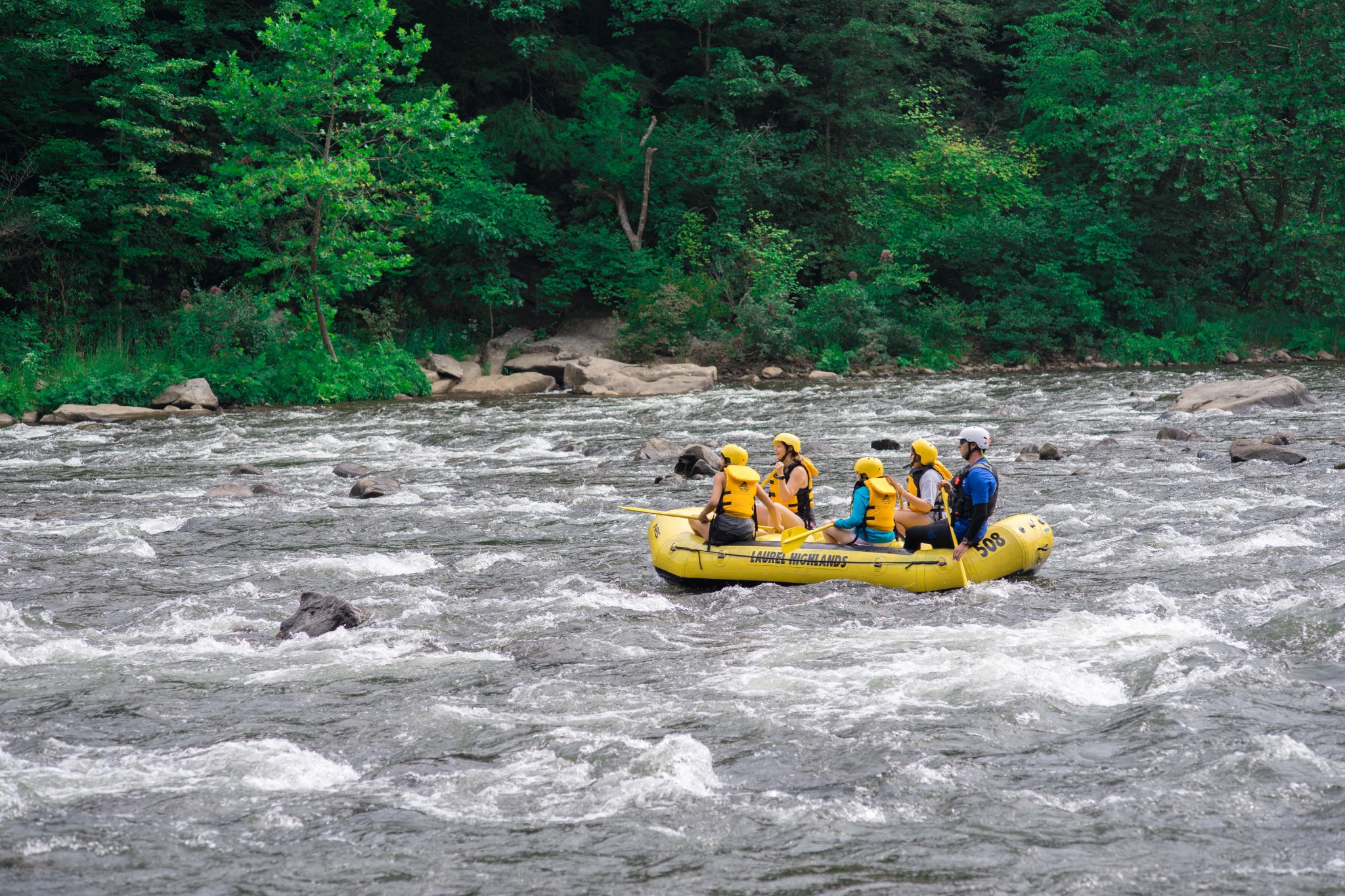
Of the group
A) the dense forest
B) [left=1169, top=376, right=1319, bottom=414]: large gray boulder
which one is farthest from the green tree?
[left=1169, top=376, right=1319, bottom=414]: large gray boulder

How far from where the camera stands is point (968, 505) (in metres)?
8.17

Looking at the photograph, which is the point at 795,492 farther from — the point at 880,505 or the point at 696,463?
the point at 696,463

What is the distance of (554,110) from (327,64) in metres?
10.1

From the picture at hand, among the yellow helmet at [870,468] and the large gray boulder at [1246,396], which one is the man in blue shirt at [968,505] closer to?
the yellow helmet at [870,468]

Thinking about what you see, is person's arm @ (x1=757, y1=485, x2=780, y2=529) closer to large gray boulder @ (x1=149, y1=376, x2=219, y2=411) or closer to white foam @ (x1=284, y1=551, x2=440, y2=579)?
white foam @ (x1=284, y1=551, x2=440, y2=579)

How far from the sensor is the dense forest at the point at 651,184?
73.0 feet

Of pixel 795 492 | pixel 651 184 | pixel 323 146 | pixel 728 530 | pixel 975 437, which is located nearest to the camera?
pixel 975 437

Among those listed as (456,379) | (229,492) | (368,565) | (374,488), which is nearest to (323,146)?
(456,379)

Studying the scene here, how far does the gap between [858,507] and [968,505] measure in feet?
2.49

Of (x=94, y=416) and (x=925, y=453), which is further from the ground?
(x=925, y=453)

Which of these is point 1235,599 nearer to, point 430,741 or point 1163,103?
point 430,741

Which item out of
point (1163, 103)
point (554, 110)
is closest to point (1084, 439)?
point (1163, 103)

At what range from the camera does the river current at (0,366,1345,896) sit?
424 centimetres

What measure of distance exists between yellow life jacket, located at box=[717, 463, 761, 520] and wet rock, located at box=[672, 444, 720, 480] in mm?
4485
